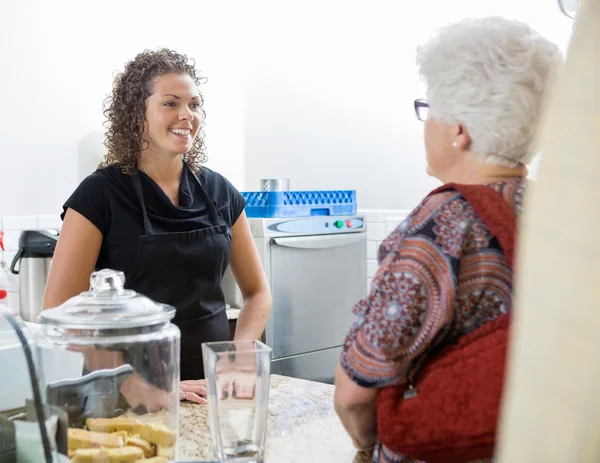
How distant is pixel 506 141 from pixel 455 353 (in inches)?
13.2

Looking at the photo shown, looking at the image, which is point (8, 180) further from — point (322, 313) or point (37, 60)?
point (322, 313)

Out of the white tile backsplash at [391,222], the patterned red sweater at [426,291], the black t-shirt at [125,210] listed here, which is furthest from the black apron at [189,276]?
the white tile backsplash at [391,222]

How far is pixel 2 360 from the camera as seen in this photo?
107 cm

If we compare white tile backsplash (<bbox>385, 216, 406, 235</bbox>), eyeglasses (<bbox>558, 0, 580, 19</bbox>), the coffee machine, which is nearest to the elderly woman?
eyeglasses (<bbox>558, 0, 580, 19</bbox>)

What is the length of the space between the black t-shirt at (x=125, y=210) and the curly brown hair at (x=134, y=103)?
0.24 feet

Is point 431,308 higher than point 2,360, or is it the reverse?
point 431,308

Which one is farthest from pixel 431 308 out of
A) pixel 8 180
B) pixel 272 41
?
pixel 272 41

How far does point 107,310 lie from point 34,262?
1.81 meters

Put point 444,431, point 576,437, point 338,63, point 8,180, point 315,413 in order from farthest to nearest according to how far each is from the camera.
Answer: point 338,63 < point 8,180 < point 315,413 < point 444,431 < point 576,437

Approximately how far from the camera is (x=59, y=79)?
3141mm

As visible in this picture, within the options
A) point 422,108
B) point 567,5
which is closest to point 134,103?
point 422,108

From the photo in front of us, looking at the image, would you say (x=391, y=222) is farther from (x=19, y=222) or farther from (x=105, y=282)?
(x=105, y=282)

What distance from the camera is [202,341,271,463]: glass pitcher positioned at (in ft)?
3.35

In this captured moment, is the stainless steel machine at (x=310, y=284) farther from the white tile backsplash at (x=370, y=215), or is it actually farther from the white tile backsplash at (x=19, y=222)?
the white tile backsplash at (x=19, y=222)
